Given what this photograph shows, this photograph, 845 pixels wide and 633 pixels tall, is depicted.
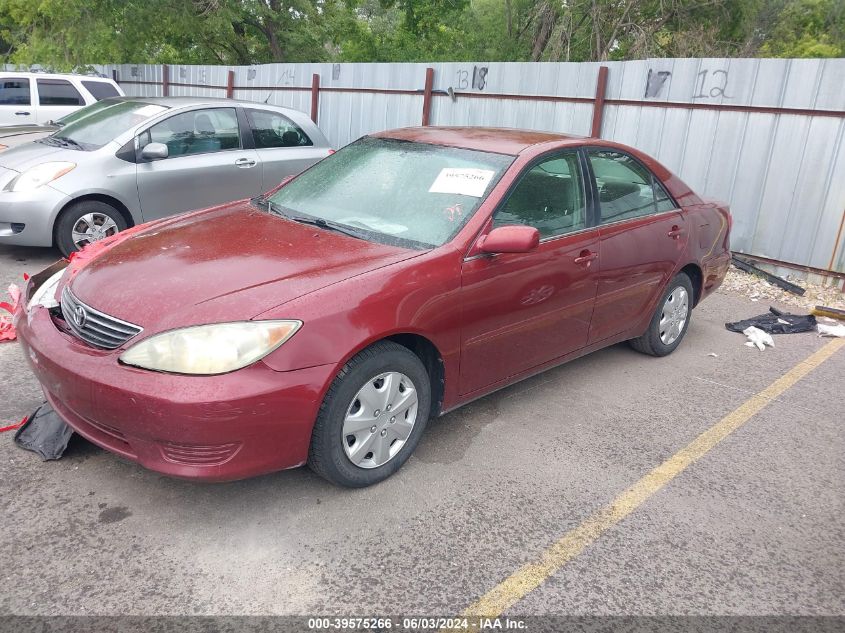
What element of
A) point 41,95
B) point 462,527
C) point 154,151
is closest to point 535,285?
point 462,527

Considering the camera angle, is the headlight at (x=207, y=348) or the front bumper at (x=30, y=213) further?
the front bumper at (x=30, y=213)

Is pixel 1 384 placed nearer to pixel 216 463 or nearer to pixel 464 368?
pixel 216 463

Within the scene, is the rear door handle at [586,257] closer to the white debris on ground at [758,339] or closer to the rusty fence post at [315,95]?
the white debris on ground at [758,339]

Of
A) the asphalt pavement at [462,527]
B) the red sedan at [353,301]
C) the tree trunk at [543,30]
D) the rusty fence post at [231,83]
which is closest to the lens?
the asphalt pavement at [462,527]

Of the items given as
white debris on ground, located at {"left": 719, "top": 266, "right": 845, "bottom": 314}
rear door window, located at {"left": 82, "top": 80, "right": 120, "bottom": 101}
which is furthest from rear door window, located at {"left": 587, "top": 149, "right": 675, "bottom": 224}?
rear door window, located at {"left": 82, "top": 80, "right": 120, "bottom": 101}

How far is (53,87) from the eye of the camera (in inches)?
464

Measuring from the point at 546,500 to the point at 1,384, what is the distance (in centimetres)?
315

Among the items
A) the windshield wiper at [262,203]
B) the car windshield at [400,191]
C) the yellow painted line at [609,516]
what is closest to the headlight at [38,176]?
the windshield wiper at [262,203]

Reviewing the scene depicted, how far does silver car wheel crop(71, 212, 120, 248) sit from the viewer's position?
21.1 ft

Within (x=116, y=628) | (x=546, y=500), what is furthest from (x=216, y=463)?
(x=546, y=500)

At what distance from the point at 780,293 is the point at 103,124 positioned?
7093 millimetres

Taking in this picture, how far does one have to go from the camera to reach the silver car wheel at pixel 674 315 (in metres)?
5.16

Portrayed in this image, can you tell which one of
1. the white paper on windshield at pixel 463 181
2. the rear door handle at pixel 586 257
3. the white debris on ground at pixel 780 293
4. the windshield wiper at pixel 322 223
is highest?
the white paper on windshield at pixel 463 181

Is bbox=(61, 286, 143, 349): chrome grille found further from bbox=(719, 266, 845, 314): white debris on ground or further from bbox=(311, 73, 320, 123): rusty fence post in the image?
bbox=(311, 73, 320, 123): rusty fence post
